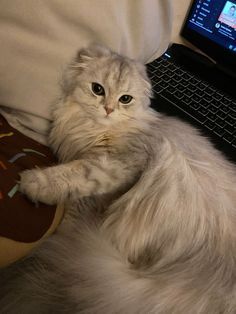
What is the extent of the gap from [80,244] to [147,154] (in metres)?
0.29

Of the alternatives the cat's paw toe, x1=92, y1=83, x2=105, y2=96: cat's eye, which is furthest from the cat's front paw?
x1=92, y1=83, x2=105, y2=96: cat's eye

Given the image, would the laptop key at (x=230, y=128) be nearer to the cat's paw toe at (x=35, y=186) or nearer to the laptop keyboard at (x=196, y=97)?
the laptop keyboard at (x=196, y=97)

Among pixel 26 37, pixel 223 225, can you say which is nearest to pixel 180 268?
pixel 223 225

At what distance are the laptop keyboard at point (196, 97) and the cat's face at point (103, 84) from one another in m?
0.20

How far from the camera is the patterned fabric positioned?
748 millimetres

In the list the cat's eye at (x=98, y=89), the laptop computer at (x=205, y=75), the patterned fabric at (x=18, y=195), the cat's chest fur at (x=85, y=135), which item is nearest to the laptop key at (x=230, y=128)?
the laptop computer at (x=205, y=75)

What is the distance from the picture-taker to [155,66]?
4.09 ft

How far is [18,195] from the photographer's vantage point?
0.81 meters

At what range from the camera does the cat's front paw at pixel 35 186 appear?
81 centimetres

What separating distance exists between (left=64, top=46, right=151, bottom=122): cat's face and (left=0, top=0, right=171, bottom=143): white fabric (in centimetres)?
A: 3

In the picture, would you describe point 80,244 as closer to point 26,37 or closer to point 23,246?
point 23,246

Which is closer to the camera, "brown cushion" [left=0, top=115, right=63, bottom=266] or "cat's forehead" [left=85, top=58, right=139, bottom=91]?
"brown cushion" [left=0, top=115, right=63, bottom=266]

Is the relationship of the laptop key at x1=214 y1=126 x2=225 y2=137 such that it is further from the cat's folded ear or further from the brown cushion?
the brown cushion

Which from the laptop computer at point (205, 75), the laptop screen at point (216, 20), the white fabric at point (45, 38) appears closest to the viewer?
the white fabric at point (45, 38)
